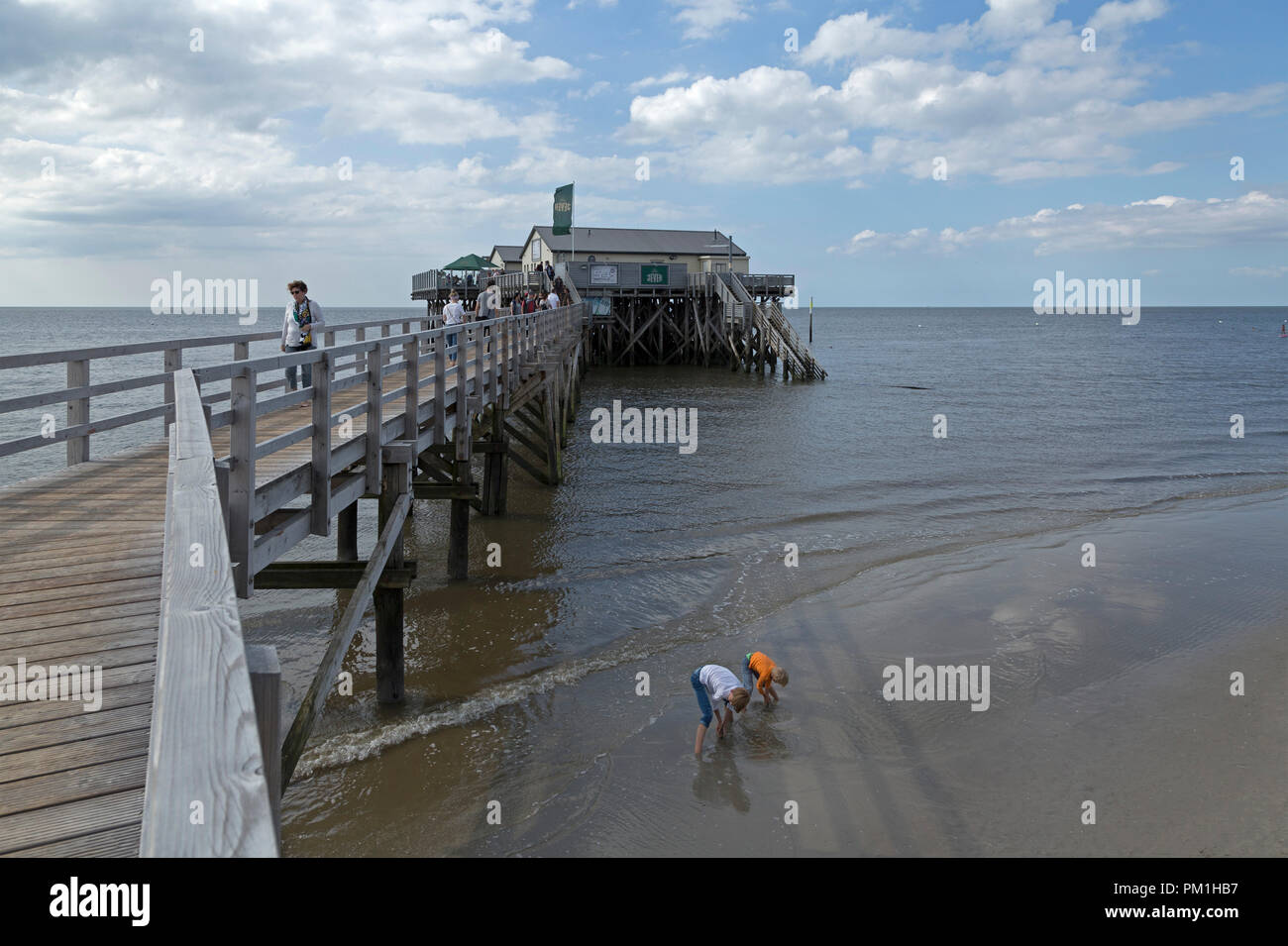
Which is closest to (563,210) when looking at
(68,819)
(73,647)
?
(73,647)

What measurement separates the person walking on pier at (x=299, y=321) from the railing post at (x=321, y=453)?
4.83m

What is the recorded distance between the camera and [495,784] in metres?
6.70

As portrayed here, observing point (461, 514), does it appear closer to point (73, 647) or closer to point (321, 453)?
point (321, 453)

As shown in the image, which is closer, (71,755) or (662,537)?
(71,755)

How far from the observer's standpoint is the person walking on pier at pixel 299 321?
1088 cm

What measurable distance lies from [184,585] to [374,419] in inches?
225

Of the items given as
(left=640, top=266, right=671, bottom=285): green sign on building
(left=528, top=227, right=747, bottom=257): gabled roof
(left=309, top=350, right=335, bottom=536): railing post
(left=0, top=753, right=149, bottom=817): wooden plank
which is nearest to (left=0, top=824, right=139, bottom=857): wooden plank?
(left=0, top=753, right=149, bottom=817): wooden plank

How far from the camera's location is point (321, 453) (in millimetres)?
6277

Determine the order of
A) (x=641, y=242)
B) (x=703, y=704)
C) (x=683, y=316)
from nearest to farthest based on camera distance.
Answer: (x=703, y=704)
(x=683, y=316)
(x=641, y=242)

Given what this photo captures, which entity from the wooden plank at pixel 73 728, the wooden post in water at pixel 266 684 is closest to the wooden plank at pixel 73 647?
the wooden plank at pixel 73 728

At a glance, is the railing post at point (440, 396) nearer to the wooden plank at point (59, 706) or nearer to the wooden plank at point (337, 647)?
the wooden plank at point (337, 647)

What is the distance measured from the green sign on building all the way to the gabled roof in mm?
7324
